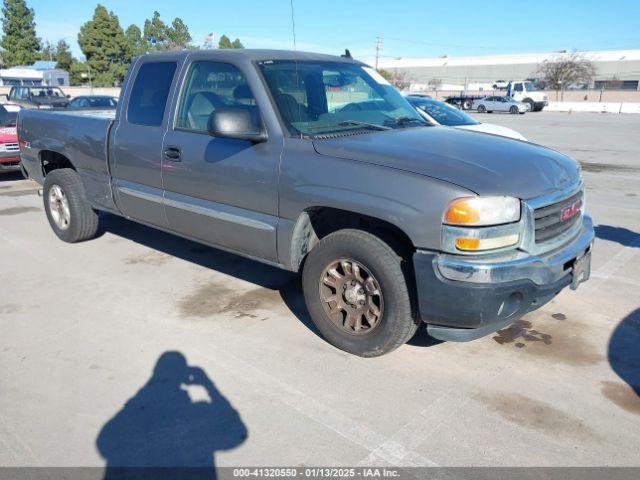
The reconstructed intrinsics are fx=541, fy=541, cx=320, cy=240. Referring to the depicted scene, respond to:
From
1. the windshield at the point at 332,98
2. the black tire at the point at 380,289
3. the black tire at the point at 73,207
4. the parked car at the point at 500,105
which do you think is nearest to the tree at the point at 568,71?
the parked car at the point at 500,105

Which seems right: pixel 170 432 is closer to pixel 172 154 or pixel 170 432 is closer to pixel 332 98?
pixel 172 154

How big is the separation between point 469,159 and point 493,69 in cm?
9846

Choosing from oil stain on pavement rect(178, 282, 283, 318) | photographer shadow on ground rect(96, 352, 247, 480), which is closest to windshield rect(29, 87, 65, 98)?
oil stain on pavement rect(178, 282, 283, 318)

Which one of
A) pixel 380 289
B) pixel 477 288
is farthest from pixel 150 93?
pixel 477 288

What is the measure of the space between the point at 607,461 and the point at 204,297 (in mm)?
3296

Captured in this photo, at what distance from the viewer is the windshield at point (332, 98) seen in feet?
13.1

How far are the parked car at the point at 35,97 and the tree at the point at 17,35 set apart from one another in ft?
147

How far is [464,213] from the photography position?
304 cm

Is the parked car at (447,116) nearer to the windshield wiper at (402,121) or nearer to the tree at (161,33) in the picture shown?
the windshield wiper at (402,121)

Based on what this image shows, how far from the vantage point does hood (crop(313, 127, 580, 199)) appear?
3.19 meters

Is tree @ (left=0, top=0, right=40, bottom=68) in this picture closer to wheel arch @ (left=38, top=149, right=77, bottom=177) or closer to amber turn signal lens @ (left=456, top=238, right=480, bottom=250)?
wheel arch @ (left=38, top=149, right=77, bottom=177)

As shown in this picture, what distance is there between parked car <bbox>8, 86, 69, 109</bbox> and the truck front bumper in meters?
21.9

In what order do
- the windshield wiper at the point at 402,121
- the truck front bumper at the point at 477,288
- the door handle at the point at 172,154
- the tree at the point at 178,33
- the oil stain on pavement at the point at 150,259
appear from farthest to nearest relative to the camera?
the tree at the point at 178,33 → the oil stain on pavement at the point at 150,259 → the door handle at the point at 172,154 → the windshield wiper at the point at 402,121 → the truck front bumper at the point at 477,288

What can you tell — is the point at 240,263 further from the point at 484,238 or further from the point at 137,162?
the point at 484,238
